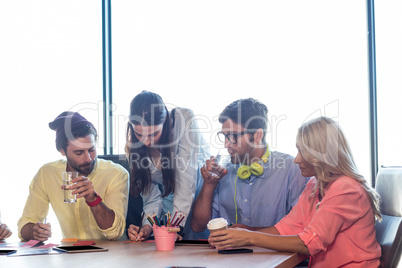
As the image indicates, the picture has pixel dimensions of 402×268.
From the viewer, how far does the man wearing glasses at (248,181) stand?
2.51m

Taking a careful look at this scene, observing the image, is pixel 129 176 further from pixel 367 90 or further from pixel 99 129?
pixel 367 90

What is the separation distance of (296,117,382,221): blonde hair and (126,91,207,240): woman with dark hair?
781mm

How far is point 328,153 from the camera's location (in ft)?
6.38

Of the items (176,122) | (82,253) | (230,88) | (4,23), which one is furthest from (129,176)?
(4,23)

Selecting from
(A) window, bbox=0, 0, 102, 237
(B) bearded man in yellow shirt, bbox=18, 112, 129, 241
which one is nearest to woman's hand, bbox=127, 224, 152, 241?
(B) bearded man in yellow shirt, bbox=18, 112, 129, 241

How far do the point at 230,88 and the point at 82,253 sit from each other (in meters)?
1.89

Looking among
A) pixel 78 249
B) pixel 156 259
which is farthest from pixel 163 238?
pixel 78 249

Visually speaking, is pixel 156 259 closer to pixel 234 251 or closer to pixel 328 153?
pixel 234 251

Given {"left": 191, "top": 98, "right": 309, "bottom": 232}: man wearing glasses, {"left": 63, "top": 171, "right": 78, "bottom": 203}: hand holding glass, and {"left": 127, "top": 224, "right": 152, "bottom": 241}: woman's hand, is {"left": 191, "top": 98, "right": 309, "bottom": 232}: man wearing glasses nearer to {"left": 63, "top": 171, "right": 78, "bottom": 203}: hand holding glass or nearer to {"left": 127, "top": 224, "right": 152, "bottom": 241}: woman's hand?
{"left": 127, "top": 224, "right": 152, "bottom": 241}: woman's hand

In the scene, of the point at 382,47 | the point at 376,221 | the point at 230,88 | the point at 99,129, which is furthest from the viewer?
the point at 99,129

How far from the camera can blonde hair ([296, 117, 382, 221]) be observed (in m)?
1.94

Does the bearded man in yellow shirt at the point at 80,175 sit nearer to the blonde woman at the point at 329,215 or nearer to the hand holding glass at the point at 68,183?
the hand holding glass at the point at 68,183

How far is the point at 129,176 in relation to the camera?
2.67 m

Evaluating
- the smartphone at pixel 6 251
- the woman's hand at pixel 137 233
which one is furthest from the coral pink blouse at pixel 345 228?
the smartphone at pixel 6 251
